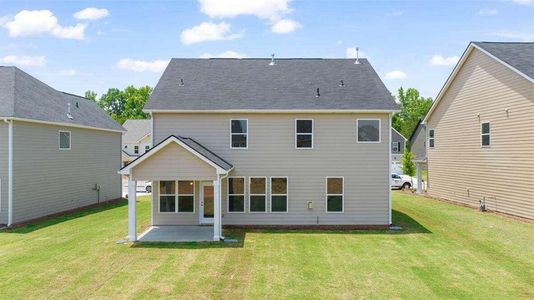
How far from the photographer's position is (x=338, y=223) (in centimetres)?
1616

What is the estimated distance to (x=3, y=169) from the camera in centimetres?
1622

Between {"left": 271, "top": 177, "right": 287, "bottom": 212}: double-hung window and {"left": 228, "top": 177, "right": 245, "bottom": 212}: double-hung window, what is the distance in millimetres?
1236

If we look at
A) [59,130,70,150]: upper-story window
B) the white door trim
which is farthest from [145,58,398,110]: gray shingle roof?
[59,130,70,150]: upper-story window

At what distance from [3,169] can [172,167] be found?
8.04 meters

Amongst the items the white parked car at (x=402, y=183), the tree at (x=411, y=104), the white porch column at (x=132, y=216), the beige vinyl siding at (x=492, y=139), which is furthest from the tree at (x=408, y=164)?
the tree at (x=411, y=104)

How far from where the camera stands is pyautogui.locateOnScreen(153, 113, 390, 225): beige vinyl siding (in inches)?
637

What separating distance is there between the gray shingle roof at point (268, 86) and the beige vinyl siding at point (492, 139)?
5.97m

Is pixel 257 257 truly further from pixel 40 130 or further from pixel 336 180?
pixel 40 130

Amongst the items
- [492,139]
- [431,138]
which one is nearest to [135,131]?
[431,138]

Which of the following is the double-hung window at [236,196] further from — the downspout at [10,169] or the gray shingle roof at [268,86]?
the downspout at [10,169]

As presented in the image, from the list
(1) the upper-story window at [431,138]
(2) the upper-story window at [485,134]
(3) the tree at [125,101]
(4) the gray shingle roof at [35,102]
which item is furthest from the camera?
(3) the tree at [125,101]

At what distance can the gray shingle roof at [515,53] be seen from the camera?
17281 millimetres

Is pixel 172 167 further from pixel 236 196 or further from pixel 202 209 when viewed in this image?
pixel 236 196

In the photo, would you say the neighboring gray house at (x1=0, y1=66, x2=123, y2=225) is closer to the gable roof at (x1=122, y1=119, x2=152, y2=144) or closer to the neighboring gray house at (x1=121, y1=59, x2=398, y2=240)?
the neighboring gray house at (x1=121, y1=59, x2=398, y2=240)
